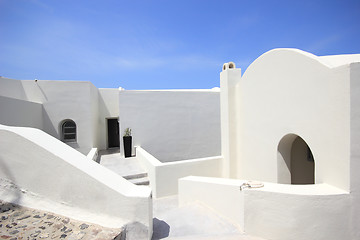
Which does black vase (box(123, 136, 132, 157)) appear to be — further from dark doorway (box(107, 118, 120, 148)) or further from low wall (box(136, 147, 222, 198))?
→ dark doorway (box(107, 118, 120, 148))

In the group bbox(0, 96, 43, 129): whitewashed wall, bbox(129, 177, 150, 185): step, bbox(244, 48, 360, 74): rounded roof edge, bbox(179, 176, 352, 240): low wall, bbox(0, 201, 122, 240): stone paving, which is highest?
bbox(244, 48, 360, 74): rounded roof edge

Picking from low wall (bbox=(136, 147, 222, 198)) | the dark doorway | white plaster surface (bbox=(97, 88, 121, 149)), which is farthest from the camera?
the dark doorway

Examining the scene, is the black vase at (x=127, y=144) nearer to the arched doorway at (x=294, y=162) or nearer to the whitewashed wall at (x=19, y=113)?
the whitewashed wall at (x=19, y=113)

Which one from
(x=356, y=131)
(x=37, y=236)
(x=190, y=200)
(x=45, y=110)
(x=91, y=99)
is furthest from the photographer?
(x=91, y=99)

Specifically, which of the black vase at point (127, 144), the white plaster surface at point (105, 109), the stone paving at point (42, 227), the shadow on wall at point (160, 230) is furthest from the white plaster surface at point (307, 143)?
the white plaster surface at point (105, 109)

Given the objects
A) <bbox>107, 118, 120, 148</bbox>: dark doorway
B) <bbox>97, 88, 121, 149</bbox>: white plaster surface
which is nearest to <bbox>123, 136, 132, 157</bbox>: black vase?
<bbox>97, 88, 121, 149</bbox>: white plaster surface

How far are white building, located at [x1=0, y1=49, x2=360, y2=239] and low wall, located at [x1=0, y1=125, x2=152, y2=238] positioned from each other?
0.01m

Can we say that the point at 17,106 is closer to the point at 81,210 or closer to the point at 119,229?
the point at 81,210

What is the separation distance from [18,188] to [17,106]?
6.96 m

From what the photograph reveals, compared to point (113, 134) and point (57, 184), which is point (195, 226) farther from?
point (113, 134)

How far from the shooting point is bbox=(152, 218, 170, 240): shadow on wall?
3121 millimetres

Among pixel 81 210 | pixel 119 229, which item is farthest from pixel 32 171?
pixel 119 229

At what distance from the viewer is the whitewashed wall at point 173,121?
1005cm

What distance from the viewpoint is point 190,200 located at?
528 centimetres
